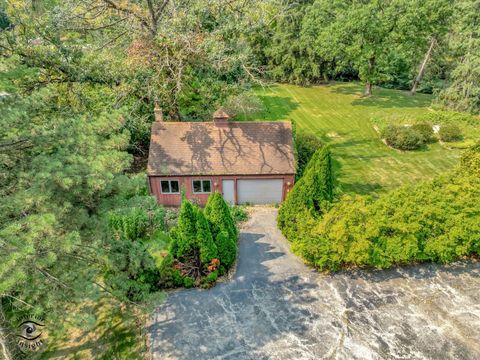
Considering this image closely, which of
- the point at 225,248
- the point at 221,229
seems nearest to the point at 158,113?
the point at 221,229

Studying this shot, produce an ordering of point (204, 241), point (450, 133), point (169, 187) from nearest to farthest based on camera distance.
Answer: point (204, 241) < point (169, 187) < point (450, 133)

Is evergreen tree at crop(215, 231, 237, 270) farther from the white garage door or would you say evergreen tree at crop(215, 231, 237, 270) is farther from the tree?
the tree

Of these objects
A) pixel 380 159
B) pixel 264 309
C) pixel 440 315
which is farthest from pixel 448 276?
pixel 380 159

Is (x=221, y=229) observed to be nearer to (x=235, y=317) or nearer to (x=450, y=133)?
(x=235, y=317)

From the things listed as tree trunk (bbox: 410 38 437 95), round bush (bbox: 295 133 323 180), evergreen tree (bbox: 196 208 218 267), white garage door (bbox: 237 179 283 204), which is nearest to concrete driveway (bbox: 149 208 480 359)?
evergreen tree (bbox: 196 208 218 267)

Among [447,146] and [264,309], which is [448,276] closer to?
[264,309]
